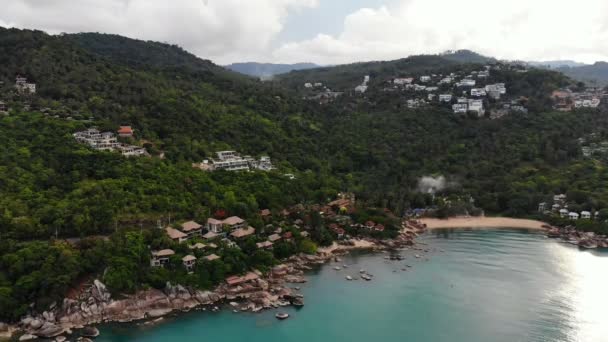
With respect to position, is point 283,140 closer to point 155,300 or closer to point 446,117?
point 446,117

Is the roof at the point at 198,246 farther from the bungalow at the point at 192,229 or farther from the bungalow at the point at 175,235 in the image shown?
the bungalow at the point at 192,229

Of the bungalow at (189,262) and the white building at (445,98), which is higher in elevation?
the white building at (445,98)

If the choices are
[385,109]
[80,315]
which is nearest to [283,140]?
[385,109]

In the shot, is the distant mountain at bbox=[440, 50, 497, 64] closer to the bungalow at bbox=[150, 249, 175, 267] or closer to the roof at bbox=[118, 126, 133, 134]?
the roof at bbox=[118, 126, 133, 134]

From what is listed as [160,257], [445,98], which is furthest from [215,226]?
[445,98]

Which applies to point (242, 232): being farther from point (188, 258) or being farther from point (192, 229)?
point (188, 258)

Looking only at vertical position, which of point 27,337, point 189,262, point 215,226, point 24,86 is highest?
point 24,86

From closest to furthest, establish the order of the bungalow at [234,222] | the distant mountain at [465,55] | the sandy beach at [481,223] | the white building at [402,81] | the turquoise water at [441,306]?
the turquoise water at [441,306] < the bungalow at [234,222] < the sandy beach at [481,223] < the white building at [402,81] < the distant mountain at [465,55]

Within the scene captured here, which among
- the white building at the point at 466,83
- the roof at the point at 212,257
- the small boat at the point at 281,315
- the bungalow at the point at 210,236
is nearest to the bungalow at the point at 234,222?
the bungalow at the point at 210,236
